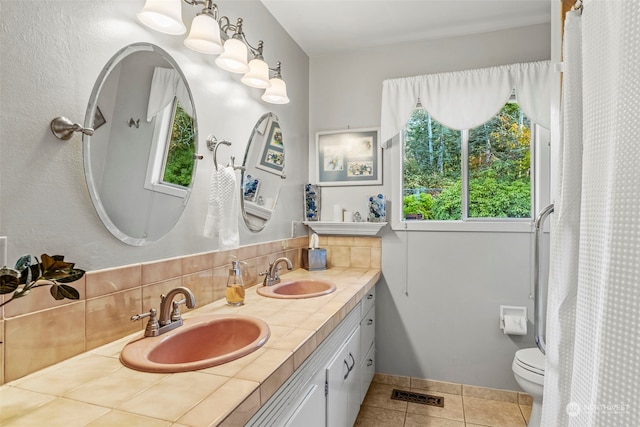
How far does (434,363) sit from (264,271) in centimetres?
147

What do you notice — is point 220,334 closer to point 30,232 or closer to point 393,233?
point 30,232

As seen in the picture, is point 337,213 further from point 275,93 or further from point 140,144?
point 140,144

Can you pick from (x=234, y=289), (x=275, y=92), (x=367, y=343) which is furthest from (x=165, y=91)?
(x=367, y=343)

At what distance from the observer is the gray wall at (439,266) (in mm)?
2461

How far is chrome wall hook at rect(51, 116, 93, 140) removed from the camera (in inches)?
39.8

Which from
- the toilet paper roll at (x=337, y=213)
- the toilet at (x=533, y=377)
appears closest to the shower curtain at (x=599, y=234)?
the toilet at (x=533, y=377)

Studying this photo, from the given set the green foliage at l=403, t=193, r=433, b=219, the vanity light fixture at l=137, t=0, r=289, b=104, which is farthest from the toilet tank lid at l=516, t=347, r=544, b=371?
the vanity light fixture at l=137, t=0, r=289, b=104

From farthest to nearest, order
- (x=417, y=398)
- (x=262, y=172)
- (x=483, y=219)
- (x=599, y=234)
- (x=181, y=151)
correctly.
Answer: (x=483, y=219) < (x=417, y=398) < (x=262, y=172) < (x=181, y=151) < (x=599, y=234)

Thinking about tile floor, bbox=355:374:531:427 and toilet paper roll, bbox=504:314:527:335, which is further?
toilet paper roll, bbox=504:314:527:335

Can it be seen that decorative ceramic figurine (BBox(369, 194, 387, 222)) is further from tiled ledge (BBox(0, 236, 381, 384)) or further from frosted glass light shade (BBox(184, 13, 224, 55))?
frosted glass light shade (BBox(184, 13, 224, 55))

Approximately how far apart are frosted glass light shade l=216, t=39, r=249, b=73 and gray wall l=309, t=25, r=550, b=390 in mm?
1289

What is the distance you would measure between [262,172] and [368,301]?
3.68 feet

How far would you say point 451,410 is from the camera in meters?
2.33

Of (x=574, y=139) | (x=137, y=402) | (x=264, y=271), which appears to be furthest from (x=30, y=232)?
(x=574, y=139)
